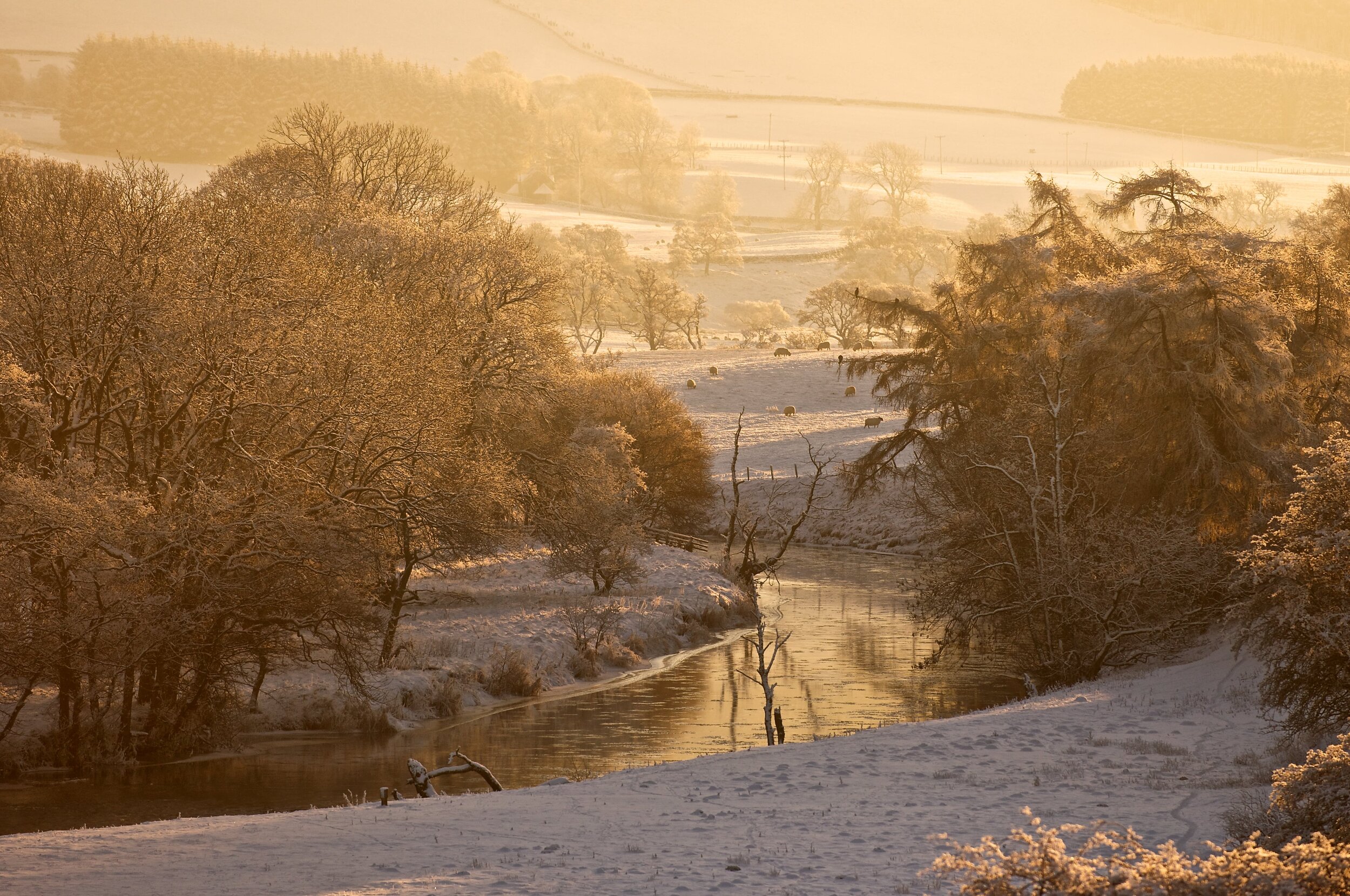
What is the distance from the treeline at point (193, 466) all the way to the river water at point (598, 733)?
1380mm

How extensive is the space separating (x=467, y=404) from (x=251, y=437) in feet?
23.7

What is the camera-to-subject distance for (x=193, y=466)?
22.0 meters

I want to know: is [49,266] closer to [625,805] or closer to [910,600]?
[625,805]

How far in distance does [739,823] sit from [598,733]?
32.8ft

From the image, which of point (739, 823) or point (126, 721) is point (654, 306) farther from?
point (739, 823)

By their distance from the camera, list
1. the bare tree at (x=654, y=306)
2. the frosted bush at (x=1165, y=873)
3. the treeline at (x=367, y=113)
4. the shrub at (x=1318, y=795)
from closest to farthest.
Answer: the frosted bush at (x=1165, y=873) → the shrub at (x=1318, y=795) → the bare tree at (x=654, y=306) → the treeline at (x=367, y=113)

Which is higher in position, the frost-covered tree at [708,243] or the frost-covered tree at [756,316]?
the frost-covered tree at [708,243]

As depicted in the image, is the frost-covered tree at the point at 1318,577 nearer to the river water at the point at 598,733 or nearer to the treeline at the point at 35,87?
the river water at the point at 598,733

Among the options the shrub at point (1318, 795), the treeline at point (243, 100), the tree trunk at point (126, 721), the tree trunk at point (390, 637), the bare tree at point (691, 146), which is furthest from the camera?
the bare tree at point (691, 146)

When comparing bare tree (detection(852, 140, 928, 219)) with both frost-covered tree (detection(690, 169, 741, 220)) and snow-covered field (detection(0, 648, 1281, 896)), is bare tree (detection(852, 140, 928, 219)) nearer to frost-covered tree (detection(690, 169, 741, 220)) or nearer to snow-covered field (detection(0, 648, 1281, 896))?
frost-covered tree (detection(690, 169, 741, 220))

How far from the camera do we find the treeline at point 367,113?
144 metres

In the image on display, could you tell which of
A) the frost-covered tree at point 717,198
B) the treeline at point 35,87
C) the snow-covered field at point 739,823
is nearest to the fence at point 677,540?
the snow-covered field at point 739,823

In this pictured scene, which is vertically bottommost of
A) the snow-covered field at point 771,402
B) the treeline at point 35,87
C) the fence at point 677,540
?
the fence at point 677,540

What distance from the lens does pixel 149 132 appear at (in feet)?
→ 472
